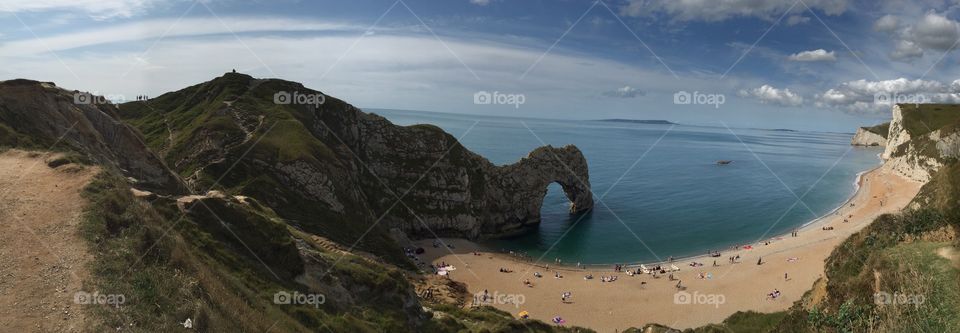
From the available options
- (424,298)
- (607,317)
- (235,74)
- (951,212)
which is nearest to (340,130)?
(235,74)

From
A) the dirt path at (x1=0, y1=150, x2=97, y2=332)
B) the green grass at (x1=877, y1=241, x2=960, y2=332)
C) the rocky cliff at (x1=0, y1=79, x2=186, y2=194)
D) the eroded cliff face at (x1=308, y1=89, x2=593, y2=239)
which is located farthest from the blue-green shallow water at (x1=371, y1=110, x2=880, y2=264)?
the dirt path at (x1=0, y1=150, x2=97, y2=332)

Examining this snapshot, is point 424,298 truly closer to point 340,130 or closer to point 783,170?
point 340,130

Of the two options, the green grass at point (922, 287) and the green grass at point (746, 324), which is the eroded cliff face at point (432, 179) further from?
the green grass at point (922, 287)

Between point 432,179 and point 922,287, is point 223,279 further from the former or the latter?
point 432,179

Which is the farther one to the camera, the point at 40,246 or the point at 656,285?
the point at 656,285

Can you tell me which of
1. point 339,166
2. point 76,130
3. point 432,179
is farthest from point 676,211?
point 76,130
